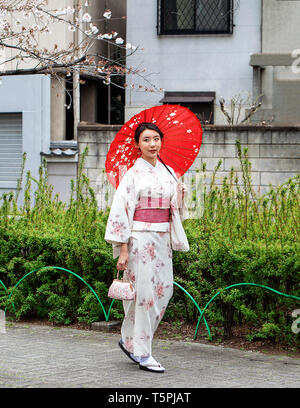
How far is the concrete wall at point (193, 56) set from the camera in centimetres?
1880

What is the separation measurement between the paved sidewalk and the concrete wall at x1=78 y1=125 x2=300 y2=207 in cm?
513

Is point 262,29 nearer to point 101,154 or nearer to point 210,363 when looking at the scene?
point 101,154

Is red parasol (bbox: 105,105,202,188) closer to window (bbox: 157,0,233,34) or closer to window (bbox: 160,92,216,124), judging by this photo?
window (bbox: 160,92,216,124)

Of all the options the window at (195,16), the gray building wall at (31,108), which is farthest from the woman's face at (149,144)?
the window at (195,16)

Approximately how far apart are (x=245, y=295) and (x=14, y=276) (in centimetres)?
296

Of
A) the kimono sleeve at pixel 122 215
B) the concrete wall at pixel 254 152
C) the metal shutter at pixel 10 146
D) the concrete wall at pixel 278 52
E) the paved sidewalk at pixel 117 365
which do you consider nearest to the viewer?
the paved sidewalk at pixel 117 365

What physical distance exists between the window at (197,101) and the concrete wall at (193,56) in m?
0.17

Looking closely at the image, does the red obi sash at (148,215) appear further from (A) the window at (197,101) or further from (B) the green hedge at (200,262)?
(A) the window at (197,101)

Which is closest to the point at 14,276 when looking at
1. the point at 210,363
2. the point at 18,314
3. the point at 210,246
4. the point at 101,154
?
the point at 18,314

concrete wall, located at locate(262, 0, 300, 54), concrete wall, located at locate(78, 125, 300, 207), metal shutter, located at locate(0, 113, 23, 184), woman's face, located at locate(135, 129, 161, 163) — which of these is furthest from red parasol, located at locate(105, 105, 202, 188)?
metal shutter, located at locate(0, 113, 23, 184)

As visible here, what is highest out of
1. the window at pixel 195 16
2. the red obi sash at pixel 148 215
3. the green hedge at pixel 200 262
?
the window at pixel 195 16

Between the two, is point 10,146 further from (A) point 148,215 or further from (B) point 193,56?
(A) point 148,215

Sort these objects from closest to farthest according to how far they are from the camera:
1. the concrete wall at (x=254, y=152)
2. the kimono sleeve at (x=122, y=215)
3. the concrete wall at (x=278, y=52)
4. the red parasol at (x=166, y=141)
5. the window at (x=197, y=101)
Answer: the kimono sleeve at (x=122, y=215) < the red parasol at (x=166, y=141) < the concrete wall at (x=254, y=152) < the concrete wall at (x=278, y=52) < the window at (x=197, y=101)

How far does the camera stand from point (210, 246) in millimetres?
7465
